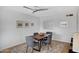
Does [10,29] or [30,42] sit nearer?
[10,29]

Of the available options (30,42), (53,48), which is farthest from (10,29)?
(53,48)

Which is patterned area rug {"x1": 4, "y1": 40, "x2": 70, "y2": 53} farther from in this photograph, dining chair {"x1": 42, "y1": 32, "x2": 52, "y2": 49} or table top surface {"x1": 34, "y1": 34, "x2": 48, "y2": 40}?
table top surface {"x1": 34, "y1": 34, "x2": 48, "y2": 40}

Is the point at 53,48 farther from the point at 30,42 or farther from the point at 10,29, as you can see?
the point at 10,29

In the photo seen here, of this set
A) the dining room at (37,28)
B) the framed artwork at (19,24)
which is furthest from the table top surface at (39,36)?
the framed artwork at (19,24)

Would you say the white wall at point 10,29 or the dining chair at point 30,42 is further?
the dining chair at point 30,42

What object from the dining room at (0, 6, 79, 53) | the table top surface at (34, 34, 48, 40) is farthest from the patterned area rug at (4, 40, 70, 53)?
the table top surface at (34, 34, 48, 40)

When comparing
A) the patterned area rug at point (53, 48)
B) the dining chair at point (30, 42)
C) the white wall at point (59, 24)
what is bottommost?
the patterned area rug at point (53, 48)

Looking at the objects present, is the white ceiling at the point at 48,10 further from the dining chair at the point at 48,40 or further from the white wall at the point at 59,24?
the dining chair at the point at 48,40

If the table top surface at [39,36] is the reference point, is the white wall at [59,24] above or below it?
above

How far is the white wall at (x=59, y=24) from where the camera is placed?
5.04 feet

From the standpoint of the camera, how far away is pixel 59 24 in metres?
1.60
